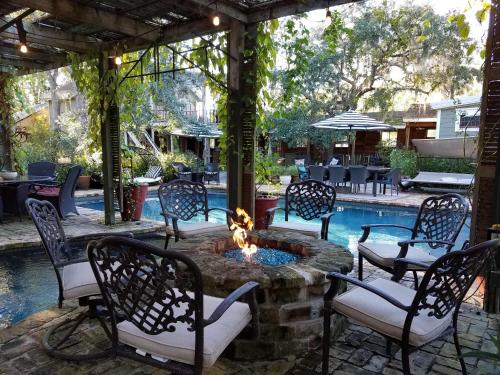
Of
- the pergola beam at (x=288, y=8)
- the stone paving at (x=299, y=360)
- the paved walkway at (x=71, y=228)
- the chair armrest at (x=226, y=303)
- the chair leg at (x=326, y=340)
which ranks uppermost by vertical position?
the pergola beam at (x=288, y=8)

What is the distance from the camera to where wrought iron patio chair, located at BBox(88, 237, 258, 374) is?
1.50 m

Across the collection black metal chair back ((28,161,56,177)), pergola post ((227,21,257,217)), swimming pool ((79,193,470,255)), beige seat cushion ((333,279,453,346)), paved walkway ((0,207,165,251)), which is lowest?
swimming pool ((79,193,470,255))

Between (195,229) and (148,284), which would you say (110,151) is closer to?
(195,229)

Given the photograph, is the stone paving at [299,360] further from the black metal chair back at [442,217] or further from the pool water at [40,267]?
the black metal chair back at [442,217]

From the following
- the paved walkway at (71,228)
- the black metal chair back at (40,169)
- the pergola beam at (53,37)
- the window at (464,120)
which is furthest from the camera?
the window at (464,120)

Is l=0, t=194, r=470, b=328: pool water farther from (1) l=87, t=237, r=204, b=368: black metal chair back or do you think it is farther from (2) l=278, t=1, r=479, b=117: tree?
(2) l=278, t=1, r=479, b=117: tree

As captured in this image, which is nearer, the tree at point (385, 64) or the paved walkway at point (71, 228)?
the paved walkway at point (71, 228)

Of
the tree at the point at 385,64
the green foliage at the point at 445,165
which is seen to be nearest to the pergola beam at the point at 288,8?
the tree at the point at 385,64

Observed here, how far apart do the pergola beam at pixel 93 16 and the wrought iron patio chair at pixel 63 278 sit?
258 centimetres

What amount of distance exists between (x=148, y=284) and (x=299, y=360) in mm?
1175

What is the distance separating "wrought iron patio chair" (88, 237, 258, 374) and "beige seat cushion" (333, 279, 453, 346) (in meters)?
0.69

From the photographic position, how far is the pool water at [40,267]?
3130mm

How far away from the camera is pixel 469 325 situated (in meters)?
2.68

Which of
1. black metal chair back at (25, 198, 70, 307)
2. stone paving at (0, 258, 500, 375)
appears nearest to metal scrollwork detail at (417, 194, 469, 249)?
stone paving at (0, 258, 500, 375)
